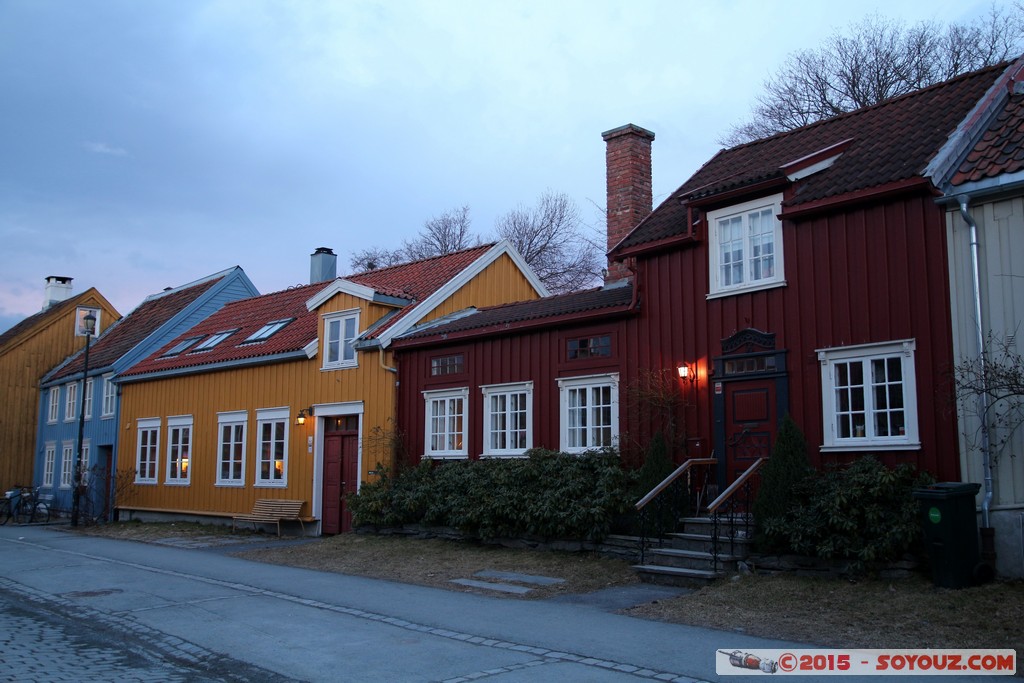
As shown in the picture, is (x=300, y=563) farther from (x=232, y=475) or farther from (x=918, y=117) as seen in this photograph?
(x=918, y=117)

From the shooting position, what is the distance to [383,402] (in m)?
19.6

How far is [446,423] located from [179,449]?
1100 centimetres

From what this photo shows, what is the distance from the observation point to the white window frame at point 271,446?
860 inches

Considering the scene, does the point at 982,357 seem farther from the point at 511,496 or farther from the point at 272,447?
the point at 272,447

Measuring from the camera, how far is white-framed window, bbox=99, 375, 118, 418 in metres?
29.0

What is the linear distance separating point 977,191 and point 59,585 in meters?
13.6

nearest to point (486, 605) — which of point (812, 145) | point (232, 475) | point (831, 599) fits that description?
point (831, 599)

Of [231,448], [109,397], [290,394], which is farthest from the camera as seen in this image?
[109,397]

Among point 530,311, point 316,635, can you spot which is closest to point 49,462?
point 530,311

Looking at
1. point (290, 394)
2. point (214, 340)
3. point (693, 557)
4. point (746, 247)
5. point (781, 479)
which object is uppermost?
point (214, 340)

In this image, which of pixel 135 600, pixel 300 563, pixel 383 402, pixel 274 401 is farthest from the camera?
pixel 274 401

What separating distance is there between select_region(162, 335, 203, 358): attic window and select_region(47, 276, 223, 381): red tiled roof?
1.72 m

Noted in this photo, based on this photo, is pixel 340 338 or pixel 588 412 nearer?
pixel 588 412

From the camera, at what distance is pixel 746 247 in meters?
13.8
